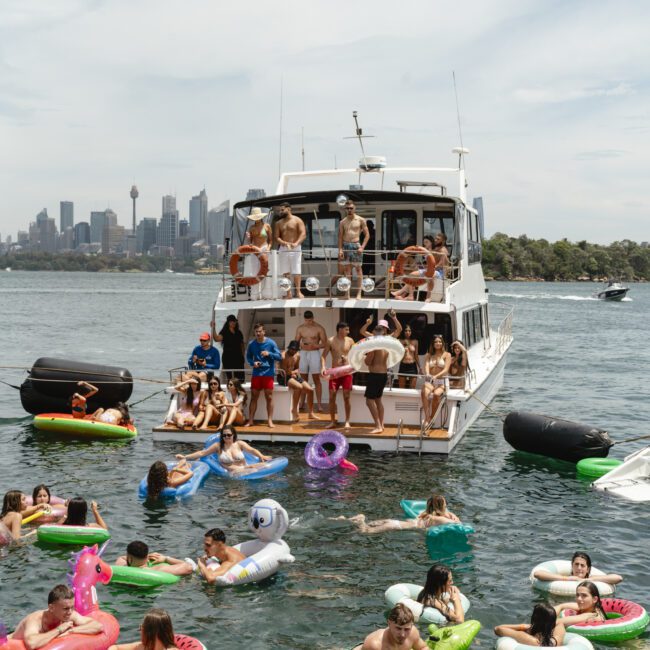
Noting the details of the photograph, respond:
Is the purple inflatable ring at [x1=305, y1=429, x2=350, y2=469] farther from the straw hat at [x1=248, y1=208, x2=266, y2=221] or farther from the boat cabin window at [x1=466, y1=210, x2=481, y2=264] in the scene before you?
the boat cabin window at [x1=466, y1=210, x2=481, y2=264]

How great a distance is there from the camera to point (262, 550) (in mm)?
11211

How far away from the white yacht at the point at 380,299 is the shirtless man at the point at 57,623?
309 inches

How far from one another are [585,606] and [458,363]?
7730 millimetres

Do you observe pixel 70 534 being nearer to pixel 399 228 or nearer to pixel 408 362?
pixel 408 362

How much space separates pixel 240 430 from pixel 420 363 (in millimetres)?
4027

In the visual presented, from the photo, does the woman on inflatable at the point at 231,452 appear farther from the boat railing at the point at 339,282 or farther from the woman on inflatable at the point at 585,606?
the woman on inflatable at the point at 585,606

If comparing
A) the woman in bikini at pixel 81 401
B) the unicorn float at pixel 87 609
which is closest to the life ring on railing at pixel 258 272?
the woman in bikini at pixel 81 401

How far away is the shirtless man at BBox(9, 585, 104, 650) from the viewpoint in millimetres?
8828

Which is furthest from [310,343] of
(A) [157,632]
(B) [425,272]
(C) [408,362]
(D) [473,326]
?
(A) [157,632]

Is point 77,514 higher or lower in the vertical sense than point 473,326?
lower

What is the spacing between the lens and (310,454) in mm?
15812

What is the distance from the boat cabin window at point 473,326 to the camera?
68.6 feet

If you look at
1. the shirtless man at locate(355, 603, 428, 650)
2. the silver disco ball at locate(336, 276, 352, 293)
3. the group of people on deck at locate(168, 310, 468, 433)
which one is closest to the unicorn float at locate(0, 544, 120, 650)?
the shirtless man at locate(355, 603, 428, 650)

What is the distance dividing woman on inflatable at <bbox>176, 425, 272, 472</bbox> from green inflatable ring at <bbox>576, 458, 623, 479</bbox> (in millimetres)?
5754
